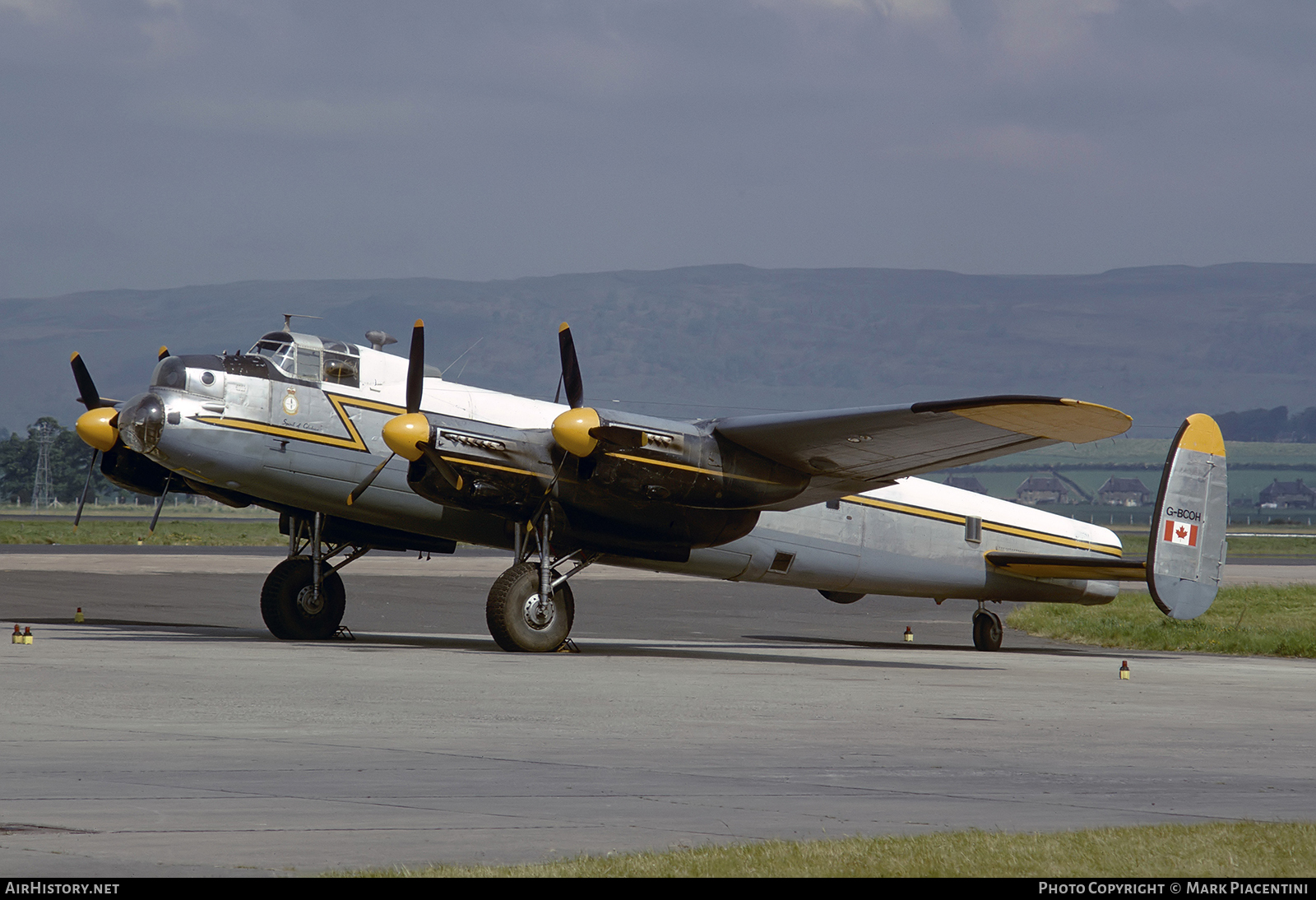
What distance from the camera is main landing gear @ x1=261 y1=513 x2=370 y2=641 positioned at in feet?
79.9

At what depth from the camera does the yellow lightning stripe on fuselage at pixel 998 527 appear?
26875mm

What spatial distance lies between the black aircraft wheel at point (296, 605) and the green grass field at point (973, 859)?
18091mm

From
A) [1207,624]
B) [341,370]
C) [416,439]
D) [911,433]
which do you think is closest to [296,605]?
[341,370]

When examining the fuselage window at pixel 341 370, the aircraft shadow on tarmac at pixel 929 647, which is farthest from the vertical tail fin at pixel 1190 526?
the fuselage window at pixel 341 370

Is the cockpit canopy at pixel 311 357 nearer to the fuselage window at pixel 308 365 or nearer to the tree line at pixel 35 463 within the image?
the fuselage window at pixel 308 365

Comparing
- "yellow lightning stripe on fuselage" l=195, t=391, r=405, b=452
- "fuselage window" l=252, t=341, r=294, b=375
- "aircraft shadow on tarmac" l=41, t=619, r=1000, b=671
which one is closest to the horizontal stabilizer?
"aircraft shadow on tarmac" l=41, t=619, r=1000, b=671

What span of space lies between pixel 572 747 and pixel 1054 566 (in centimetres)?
1844

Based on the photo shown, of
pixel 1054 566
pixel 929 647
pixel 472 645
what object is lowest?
→ pixel 472 645

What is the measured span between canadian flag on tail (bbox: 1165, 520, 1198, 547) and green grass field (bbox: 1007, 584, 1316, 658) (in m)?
5.45

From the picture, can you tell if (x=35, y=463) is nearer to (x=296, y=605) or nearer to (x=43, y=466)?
(x=43, y=466)

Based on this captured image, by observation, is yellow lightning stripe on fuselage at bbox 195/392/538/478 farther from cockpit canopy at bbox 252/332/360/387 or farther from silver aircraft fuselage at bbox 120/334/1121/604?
cockpit canopy at bbox 252/332/360/387

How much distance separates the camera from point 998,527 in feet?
93.1

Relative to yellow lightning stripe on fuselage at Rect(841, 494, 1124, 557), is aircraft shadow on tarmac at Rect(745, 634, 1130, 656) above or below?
below
